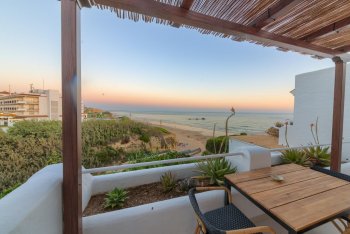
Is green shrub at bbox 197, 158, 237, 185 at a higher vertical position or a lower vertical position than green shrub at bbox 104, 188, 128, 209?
higher

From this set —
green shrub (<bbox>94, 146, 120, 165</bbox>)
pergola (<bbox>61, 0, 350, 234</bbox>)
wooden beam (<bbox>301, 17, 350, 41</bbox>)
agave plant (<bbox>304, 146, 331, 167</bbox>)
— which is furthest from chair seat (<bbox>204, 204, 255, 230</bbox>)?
green shrub (<bbox>94, 146, 120, 165</bbox>)

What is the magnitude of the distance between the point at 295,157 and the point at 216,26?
2435 millimetres

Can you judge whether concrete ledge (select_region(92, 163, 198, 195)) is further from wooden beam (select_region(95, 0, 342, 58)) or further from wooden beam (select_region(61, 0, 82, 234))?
wooden beam (select_region(95, 0, 342, 58))

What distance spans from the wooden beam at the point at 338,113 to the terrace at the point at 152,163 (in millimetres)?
42

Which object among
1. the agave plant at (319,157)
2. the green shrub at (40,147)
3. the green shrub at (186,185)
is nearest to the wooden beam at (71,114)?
the green shrub at (186,185)

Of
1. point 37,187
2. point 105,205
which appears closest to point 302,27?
point 37,187

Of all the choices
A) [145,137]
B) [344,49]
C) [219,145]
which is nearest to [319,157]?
[344,49]

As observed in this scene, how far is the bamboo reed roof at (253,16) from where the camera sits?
51.8 inches

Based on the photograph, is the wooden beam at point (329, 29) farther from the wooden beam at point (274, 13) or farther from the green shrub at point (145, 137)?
the green shrub at point (145, 137)

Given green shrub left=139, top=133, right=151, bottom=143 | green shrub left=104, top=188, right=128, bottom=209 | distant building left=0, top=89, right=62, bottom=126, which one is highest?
distant building left=0, top=89, right=62, bottom=126

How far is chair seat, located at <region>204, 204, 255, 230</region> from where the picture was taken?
124 cm

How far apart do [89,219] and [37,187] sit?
1.61 feet

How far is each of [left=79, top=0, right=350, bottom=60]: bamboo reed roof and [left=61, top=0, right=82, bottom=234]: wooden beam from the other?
0.18m

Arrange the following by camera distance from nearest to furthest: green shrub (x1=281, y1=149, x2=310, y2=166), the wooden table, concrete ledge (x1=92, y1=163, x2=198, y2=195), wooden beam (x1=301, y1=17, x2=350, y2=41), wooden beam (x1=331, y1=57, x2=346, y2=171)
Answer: the wooden table
wooden beam (x1=301, y1=17, x2=350, y2=41)
concrete ledge (x1=92, y1=163, x2=198, y2=195)
wooden beam (x1=331, y1=57, x2=346, y2=171)
green shrub (x1=281, y1=149, x2=310, y2=166)
